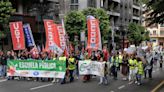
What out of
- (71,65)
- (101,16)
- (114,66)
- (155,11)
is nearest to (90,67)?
(71,65)

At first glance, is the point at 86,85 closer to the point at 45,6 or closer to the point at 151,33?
the point at 45,6

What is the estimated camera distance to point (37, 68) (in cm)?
2491

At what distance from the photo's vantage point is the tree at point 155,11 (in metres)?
19.3

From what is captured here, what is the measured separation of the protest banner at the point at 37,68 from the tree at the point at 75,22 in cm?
2735

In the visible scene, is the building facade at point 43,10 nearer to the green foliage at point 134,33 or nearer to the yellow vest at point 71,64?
the green foliage at point 134,33

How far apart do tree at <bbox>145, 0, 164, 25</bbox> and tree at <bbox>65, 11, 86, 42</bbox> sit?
30.9 metres

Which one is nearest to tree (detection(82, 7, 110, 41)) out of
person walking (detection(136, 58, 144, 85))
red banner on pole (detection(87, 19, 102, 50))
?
red banner on pole (detection(87, 19, 102, 50))

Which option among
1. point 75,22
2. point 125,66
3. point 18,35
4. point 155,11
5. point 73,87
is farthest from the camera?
point 75,22

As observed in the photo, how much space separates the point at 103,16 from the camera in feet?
191

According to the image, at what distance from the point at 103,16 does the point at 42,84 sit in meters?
35.7

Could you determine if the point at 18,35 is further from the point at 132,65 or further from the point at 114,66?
the point at 132,65

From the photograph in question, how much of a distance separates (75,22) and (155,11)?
3261cm

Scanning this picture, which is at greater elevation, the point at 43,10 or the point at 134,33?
the point at 43,10

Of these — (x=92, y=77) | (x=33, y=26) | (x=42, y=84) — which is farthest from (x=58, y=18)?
(x=42, y=84)
